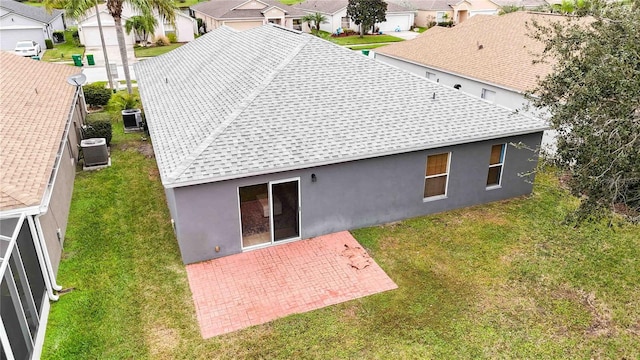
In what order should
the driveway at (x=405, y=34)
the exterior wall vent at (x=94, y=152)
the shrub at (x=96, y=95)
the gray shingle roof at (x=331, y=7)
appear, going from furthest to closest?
the gray shingle roof at (x=331, y=7), the driveway at (x=405, y=34), the shrub at (x=96, y=95), the exterior wall vent at (x=94, y=152)

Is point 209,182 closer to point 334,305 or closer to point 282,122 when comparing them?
point 282,122

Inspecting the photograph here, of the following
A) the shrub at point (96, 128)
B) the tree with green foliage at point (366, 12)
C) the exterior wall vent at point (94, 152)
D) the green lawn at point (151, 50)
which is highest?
the tree with green foliage at point (366, 12)

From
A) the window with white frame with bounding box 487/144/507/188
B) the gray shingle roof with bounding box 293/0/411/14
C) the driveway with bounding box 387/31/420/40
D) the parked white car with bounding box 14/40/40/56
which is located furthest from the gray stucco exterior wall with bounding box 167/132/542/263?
the gray shingle roof with bounding box 293/0/411/14

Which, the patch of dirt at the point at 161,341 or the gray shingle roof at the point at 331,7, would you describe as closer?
the patch of dirt at the point at 161,341

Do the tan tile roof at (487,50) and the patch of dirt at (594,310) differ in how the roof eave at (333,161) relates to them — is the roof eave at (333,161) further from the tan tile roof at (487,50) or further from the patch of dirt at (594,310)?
the tan tile roof at (487,50)

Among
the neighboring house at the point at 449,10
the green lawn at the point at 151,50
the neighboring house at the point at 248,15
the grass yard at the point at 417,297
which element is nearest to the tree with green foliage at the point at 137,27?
the green lawn at the point at 151,50

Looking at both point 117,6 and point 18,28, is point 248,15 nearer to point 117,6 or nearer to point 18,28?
point 18,28

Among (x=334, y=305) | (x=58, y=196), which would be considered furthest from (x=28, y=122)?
(x=334, y=305)
